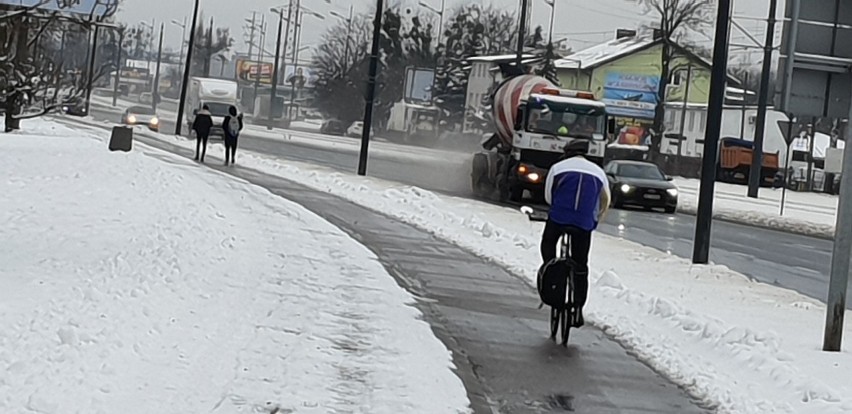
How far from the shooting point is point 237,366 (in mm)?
8656

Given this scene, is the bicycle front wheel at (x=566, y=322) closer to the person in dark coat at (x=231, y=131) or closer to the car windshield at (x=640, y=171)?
the car windshield at (x=640, y=171)

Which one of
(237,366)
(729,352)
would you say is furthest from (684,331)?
(237,366)

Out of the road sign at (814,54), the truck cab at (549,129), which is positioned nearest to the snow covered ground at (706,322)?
the road sign at (814,54)

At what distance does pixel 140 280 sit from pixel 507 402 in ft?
14.7

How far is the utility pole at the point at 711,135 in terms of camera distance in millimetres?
18938

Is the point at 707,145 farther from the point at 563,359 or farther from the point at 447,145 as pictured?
the point at 447,145

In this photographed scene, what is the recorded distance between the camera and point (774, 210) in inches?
1640

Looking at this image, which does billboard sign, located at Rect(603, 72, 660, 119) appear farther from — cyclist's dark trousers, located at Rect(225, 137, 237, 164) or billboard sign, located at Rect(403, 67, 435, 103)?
cyclist's dark trousers, located at Rect(225, 137, 237, 164)

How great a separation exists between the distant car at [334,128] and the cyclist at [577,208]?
3675 inches

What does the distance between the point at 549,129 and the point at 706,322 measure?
20139 millimetres

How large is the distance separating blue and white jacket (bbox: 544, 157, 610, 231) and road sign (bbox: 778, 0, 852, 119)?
123 inches

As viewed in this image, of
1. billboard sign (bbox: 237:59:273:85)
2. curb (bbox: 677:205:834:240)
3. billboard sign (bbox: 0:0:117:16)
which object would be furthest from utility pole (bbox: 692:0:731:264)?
billboard sign (bbox: 237:59:273:85)

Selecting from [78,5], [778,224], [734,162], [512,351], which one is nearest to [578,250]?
[512,351]

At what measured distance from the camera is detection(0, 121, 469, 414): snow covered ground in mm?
7676
